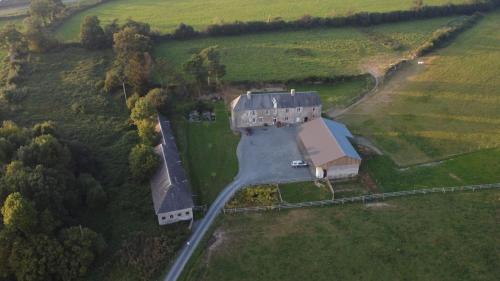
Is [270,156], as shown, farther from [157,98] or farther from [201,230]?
[157,98]

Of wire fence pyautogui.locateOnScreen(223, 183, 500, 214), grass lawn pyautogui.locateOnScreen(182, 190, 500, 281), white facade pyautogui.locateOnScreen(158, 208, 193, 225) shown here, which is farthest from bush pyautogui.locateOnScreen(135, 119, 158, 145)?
grass lawn pyautogui.locateOnScreen(182, 190, 500, 281)

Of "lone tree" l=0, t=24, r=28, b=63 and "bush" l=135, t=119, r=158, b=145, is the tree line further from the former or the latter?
"lone tree" l=0, t=24, r=28, b=63

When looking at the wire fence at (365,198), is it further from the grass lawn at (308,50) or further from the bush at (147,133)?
the grass lawn at (308,50)

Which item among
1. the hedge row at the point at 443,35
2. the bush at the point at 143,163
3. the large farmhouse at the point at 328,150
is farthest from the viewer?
the hedge row at the point at 443,35

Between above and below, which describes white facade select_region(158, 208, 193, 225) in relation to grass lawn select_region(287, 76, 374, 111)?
below

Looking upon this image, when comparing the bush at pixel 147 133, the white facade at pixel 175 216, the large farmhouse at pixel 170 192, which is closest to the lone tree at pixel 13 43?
the bush at pixel 147 133

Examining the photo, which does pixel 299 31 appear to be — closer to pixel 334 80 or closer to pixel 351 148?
pixel 334 80

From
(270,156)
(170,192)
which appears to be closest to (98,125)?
(170,192)
